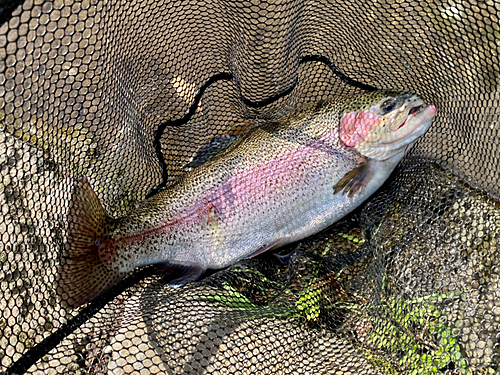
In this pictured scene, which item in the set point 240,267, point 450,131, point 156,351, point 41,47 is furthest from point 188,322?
point 450,131

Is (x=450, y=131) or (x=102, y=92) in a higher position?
(x=102, y=92)

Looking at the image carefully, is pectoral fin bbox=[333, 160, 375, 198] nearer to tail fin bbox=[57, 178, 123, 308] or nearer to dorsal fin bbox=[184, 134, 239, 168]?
dorsal fin bbox=[184, 134, 239, 168]

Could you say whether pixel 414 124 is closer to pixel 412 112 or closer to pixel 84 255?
pixel 412 112

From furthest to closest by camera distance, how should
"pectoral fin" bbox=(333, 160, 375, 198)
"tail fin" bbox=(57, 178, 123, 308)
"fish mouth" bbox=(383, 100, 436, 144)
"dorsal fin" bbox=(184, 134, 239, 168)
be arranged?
"dorsal fin" bbox=(184, 134, 239, 168) < "pectoral fin" bbox=(333, 160, 375, 198) < "fish mouth" bbox=(383, 100, 436, 144) < "tail fin" bbox=(57, 178, 123, 308)

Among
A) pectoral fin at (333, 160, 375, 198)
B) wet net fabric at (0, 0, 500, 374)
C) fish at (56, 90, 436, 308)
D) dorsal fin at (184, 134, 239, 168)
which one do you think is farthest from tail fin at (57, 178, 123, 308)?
pectoral fin at (333, 160, 375, 198)

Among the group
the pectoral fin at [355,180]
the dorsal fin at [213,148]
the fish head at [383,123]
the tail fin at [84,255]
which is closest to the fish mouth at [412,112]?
the fish head at [383,123]

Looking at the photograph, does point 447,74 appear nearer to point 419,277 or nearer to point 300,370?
point 419,277
